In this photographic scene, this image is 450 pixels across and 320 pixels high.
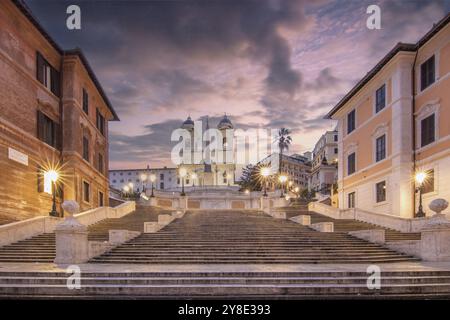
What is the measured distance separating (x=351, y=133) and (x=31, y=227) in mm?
25084

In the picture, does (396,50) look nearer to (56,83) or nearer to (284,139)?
(56,83)

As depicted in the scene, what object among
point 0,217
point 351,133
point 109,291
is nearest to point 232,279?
point 109,291

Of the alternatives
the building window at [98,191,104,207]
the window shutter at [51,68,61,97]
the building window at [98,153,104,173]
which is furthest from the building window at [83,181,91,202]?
the window shutter at [51,68,61,97]

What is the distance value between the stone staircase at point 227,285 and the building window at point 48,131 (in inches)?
545

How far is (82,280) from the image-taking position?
9297 mm

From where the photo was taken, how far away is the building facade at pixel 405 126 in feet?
65.2

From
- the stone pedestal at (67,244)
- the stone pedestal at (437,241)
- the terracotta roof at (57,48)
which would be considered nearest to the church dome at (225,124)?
the terracotta roof at (57,48)

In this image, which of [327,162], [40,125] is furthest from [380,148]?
[327,162]

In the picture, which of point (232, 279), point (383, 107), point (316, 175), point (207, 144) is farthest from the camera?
point (207, 144)

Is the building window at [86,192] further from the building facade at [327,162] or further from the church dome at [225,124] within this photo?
the church dome at [225,124]

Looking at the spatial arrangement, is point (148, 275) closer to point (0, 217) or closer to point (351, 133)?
point (0, 217)

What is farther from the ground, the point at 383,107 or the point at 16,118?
the point at 383,107

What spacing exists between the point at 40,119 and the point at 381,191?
2271cm

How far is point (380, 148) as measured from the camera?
25875mm
